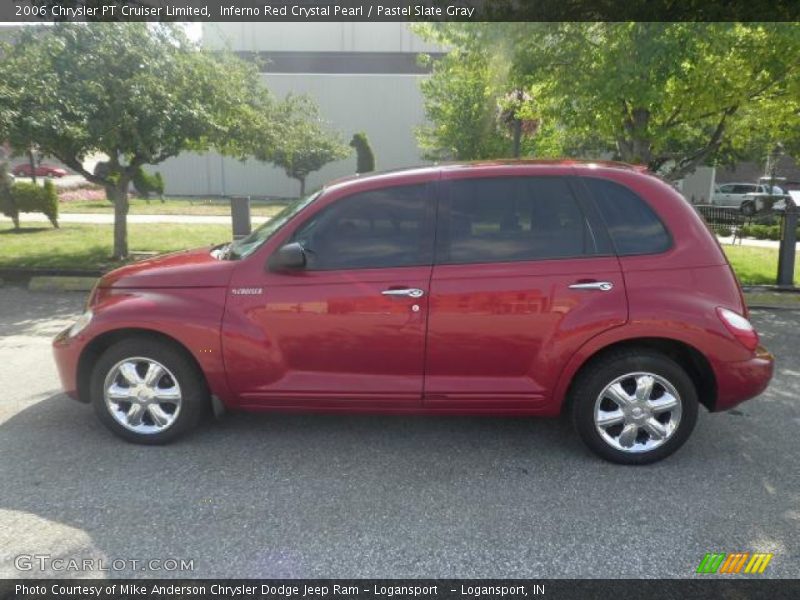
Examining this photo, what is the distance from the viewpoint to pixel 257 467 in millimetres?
3625

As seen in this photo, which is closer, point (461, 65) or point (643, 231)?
point (643, 231)

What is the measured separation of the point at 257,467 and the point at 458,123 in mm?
15655

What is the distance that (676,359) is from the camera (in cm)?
375

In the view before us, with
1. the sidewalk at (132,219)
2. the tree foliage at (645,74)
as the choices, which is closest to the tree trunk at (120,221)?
the tree foliage at (645,74)

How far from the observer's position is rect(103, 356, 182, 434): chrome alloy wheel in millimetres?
3824

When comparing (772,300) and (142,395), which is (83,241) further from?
(772,300)

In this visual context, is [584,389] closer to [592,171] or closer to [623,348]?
[623,348]

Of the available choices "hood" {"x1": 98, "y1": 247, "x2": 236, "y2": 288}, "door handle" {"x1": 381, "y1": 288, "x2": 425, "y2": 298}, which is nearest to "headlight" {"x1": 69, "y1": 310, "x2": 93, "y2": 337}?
"hood" {"x1": 98, "y1": 247, "x2": 236, "y2": 288}

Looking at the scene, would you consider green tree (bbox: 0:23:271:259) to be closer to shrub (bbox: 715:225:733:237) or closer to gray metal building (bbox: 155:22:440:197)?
shrub (bbox: 715:225:733:237)

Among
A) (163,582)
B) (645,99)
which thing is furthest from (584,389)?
(645,99)

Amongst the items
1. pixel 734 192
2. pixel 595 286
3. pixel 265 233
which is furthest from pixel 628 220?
pixel 734 192

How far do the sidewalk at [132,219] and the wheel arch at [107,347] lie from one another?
43.4ft

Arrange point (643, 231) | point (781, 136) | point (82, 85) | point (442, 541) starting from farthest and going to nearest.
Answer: point (781, 136), point (82, 85), point (643, 231), point (442, 541)
